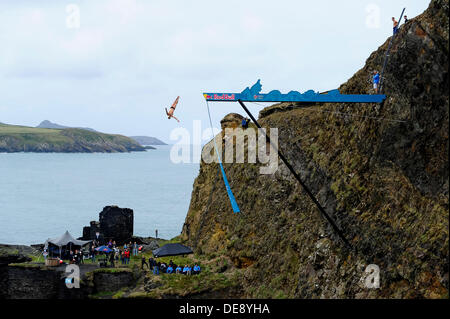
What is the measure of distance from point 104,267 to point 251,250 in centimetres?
1478

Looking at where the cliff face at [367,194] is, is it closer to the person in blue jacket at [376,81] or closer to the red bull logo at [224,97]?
the person in blue jacket at [376,81]

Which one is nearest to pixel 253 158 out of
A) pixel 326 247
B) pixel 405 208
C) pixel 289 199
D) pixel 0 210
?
pixel 289 199

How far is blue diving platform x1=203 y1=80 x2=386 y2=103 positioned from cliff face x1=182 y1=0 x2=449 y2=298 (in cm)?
180

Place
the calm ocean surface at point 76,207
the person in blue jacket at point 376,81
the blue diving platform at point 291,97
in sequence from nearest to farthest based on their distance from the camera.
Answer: the blue diving platform at point 291,97
the person in blue jacket at point 376,81
the calm ocean surface at point 76,207

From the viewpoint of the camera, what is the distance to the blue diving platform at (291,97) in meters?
25.4

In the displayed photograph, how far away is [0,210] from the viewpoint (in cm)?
13838

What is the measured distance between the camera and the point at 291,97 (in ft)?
84.3

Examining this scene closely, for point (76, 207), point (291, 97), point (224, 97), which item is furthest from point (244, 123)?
point (76, 207)

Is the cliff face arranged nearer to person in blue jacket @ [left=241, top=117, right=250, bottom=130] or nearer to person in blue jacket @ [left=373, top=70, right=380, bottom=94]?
person in blue jacket @ [left=373, top=70, right=380, bottom=94]

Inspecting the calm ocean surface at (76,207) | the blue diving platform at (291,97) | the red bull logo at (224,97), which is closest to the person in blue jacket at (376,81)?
the blue diving platform at (291,97)

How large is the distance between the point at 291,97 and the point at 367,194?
7.17 meters

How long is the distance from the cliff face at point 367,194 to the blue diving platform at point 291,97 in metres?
1.80

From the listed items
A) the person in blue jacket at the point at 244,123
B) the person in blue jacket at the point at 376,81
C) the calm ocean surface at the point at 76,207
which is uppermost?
the person in blue jacket at the point at 376,81

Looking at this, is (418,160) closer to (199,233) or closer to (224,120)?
(199,233)
